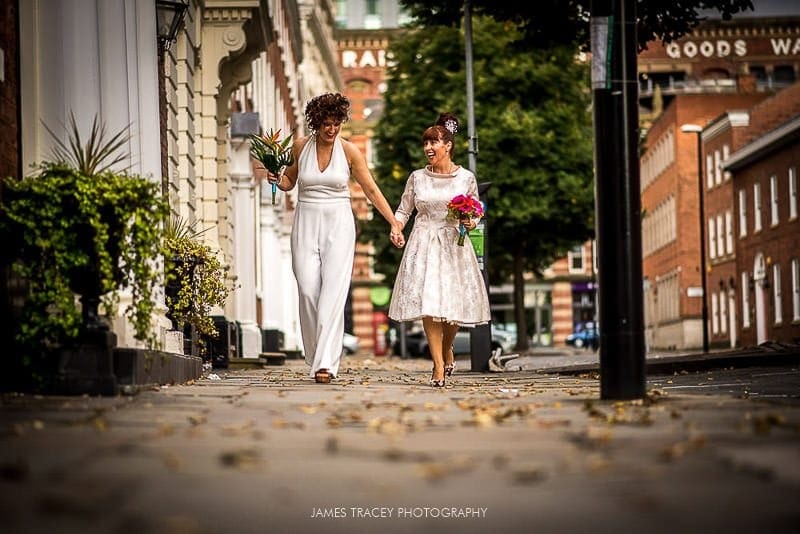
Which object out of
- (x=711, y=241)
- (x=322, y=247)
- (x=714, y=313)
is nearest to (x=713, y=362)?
(x=322, y=247)

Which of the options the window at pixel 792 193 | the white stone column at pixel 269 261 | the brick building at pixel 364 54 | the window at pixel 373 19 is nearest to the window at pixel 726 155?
the window at pixel 792 193

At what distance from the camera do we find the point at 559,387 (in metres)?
12.4

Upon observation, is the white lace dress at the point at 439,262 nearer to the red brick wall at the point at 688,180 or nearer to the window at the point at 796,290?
the window at the point at 796,290

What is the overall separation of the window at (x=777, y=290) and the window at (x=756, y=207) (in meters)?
2.80

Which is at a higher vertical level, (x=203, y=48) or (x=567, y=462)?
(x=203, y=48)

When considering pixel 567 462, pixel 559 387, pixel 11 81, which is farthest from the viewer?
pixel 559 387

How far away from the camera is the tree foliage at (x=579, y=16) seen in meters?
21.4

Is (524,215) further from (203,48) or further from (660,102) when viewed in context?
(660,102)

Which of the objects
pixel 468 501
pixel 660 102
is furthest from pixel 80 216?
pixel 660 102

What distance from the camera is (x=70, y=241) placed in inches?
375

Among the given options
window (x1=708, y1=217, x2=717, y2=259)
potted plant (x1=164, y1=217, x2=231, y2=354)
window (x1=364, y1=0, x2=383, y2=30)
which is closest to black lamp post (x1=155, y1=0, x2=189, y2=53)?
potted plant (x1=164, y1=217, x2=231, y2=354)

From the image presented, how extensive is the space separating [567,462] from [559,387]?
22.6 ft

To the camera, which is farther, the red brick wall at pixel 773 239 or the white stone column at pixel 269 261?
the red brick wall at pixel 773 239

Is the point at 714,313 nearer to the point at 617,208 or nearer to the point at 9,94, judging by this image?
the point at 9,94
